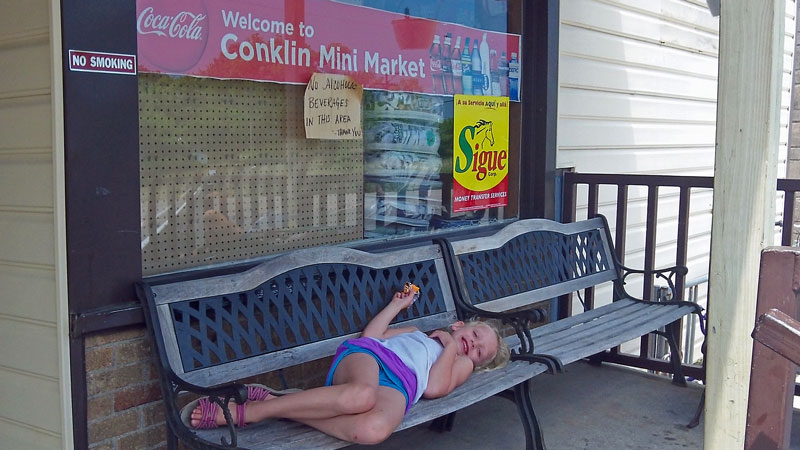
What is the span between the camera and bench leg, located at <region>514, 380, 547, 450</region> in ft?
11.3

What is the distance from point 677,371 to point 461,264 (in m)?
1.55

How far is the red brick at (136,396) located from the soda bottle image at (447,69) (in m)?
2.31

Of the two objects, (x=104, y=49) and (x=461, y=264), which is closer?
(x=104, y=49)

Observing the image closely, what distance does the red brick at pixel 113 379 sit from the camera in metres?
2.78

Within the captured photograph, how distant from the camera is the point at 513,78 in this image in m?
5.01

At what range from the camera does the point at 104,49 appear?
275 cm

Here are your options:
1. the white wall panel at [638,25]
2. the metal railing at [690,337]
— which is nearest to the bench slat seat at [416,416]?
the white wall panel at [638,25]

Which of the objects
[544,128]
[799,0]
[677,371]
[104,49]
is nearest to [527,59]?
[544,128]

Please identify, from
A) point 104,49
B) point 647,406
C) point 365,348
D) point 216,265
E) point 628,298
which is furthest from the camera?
point 628,298

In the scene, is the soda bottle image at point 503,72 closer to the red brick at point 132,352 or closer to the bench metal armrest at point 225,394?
the red brick at point 132,352

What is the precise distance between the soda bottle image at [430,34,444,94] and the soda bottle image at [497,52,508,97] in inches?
22.6

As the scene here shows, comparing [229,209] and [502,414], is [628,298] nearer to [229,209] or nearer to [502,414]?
[502,414]

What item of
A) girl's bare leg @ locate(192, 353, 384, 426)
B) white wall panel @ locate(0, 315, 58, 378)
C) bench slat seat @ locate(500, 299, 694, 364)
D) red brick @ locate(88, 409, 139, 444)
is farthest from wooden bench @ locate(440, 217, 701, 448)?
white wall panel @ locate(0, 315, 58, 378)

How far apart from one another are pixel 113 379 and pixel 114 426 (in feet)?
0.54
